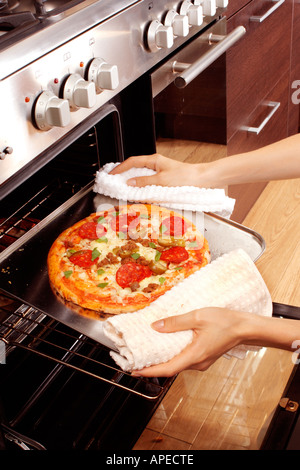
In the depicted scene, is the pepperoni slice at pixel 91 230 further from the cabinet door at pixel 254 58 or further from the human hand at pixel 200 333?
the cabinet door at pixel 254 58

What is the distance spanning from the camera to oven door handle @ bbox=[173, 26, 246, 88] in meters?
1.40

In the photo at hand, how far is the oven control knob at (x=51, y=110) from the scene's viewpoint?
966 millimetres

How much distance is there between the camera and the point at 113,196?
129cm

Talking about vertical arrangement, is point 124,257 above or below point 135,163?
below

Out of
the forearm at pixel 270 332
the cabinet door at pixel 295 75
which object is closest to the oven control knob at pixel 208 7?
the forearm at pixel 270 332

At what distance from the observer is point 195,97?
163 centimetres

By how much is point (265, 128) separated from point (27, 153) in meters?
1.62

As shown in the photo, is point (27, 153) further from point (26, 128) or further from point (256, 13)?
point (256, 13)

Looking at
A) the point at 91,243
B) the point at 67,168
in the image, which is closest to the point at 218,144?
the point at 67,168

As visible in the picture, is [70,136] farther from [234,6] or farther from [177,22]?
[234,6]

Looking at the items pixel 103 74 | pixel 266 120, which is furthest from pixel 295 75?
pixel 103 74

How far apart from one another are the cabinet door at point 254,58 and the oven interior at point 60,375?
687 mm

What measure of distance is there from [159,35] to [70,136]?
331 mm

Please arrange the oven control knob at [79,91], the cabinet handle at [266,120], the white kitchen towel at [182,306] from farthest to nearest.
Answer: the cabinet handle at [266,120] → the oven control knob at [79,91] → the white kitchen towel at [182,306]
